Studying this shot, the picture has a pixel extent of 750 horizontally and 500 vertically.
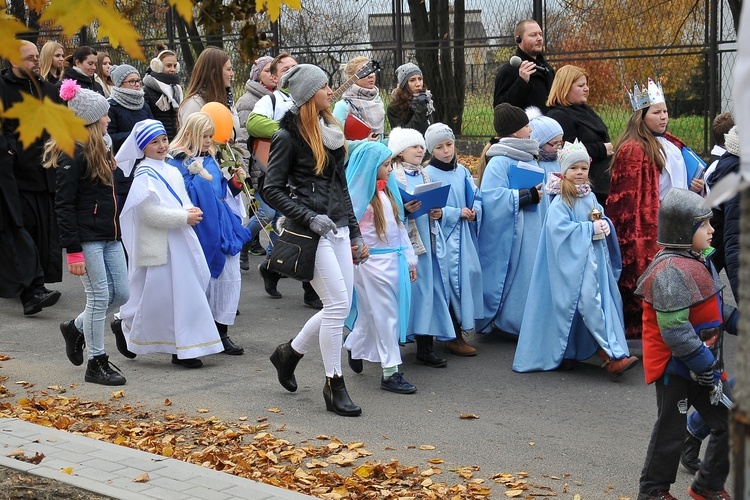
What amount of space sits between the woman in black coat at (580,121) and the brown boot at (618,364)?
1.84 m

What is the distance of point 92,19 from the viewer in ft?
10.4

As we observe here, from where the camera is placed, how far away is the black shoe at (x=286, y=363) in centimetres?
684

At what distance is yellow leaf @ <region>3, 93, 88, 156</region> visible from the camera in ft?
9.82

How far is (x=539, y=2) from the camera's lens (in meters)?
14.6

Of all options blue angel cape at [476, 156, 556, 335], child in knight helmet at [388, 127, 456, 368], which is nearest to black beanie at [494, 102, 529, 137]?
blue angel cape at [476, 156, 556, 335]

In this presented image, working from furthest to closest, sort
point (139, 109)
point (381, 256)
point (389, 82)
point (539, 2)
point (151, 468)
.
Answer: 1. point (389, 82)
2. point (539, 2)
3. point (139, 109)
4. point (381, 256)
5. point (151, 468)

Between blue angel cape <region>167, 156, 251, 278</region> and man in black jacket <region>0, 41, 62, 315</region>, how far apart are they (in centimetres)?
205

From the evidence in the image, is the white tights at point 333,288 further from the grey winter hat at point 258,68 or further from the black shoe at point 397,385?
the grey winter hat at point 258,68

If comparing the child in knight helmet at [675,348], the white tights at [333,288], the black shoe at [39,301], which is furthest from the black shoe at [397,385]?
the black shoe at [39,301]

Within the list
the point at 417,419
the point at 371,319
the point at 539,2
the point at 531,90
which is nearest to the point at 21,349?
the point at 371,319

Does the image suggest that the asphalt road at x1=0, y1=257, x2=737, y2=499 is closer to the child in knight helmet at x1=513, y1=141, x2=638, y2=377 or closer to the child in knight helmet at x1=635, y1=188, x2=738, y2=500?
the child in knight helmet at x1=513, y1=141, x2=638, y2=377

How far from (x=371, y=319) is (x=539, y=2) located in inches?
333

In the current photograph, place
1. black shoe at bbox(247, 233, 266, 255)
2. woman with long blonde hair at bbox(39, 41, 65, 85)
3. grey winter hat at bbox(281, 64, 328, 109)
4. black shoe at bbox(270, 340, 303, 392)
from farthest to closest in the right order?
black shoe at bbox(247, 233, 266, 255) → woman with long blonde hair at bbox(39, 41, 65, 85) → black shoe at bbox(270, 340, 303, 392) → grey winter hat at bbox(281, 64, 328, 109)

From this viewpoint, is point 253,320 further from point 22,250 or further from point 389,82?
point 389,82
